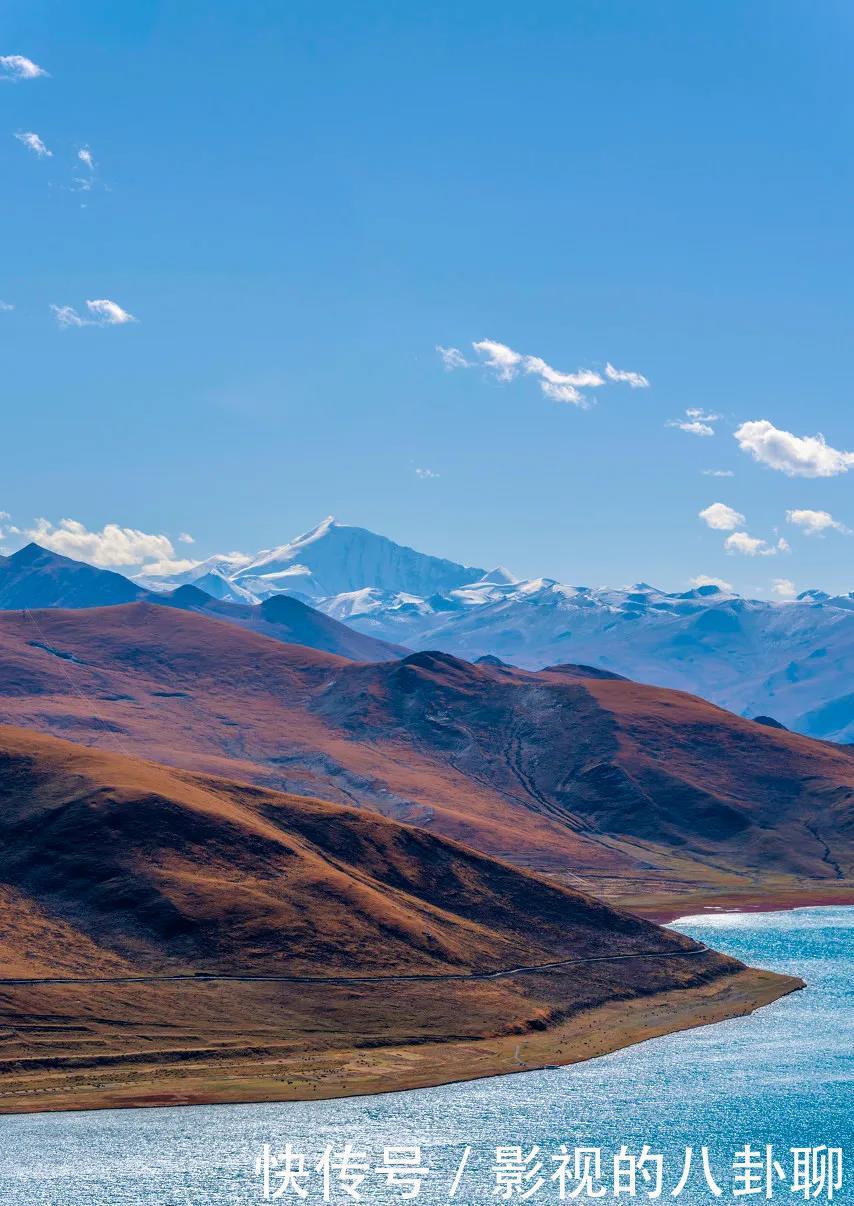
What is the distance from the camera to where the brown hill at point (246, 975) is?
5595 inches

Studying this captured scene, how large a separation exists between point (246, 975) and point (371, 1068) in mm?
25101

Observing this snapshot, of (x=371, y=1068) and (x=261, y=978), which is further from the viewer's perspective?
(x=261, y=978)

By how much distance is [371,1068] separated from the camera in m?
145

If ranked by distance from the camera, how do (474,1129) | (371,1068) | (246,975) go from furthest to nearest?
(246,975)
(371,1068)
(474,1129)

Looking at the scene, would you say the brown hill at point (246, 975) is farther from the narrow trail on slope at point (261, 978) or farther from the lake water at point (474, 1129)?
the lake water at point (474, 1129)

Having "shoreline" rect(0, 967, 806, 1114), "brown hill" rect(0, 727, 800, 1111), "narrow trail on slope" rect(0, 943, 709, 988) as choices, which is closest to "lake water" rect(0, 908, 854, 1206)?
"shoreline" rect(0, 967, 806, 1114)

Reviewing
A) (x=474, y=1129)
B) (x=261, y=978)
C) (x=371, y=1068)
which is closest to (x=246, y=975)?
(x=261, y=978)

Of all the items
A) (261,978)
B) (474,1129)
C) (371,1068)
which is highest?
(261,978)

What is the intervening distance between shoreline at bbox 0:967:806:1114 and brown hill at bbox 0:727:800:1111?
15.1 inches

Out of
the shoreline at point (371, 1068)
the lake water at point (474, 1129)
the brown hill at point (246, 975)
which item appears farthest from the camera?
the brown hill at point (246, 975)

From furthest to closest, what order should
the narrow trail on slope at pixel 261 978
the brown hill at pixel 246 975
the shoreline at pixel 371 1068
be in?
1. the narrow trail on slope at pixel 261 978
2. the brown hill at pixel 246 975
3. the shoreline at pixel 371 1068

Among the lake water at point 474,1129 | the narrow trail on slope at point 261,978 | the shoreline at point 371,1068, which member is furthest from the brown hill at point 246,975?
the lake water at point 474,1129

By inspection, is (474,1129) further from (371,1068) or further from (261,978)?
(261,978)

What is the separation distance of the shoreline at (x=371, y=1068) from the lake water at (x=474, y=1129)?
288cm
